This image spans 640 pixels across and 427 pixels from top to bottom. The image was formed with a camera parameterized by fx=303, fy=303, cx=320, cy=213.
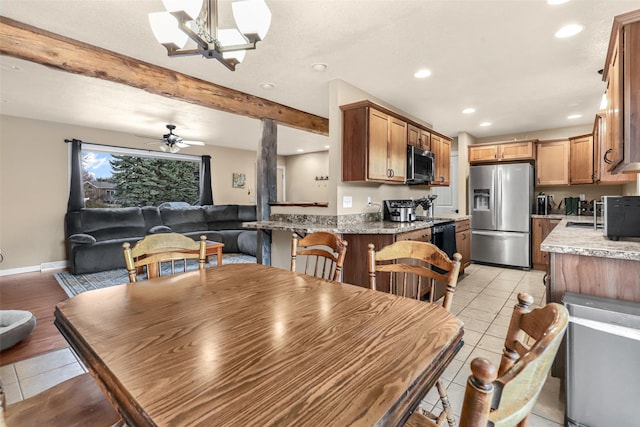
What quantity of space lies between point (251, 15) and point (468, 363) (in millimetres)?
2583

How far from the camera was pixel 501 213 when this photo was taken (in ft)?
16.6

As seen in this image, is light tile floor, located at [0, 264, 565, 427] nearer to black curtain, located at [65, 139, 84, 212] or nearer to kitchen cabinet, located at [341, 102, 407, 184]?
kitchen cabinet, located at [341, 102, 407, 184]

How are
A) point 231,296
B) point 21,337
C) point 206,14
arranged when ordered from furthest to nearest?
point 21,337 < point 206,14 < point 231,296

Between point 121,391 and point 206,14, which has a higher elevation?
point 206,14

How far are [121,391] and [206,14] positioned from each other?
6.13ft

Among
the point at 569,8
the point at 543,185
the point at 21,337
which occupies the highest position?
the point at 569,8

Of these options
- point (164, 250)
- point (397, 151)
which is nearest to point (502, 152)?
point (397, 151)

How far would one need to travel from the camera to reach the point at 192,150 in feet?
23.1

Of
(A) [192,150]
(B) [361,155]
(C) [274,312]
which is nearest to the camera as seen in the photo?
(C) [274,312]

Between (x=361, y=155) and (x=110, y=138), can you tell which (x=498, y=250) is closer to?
(x=361, y=155)

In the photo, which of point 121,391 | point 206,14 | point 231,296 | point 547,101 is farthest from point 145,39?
point 547,101

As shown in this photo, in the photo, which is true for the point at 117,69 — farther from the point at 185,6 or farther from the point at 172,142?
the point at 172,142

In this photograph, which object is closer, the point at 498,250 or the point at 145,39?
the point at 145,39

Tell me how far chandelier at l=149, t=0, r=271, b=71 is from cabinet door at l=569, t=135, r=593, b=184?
5364mm
